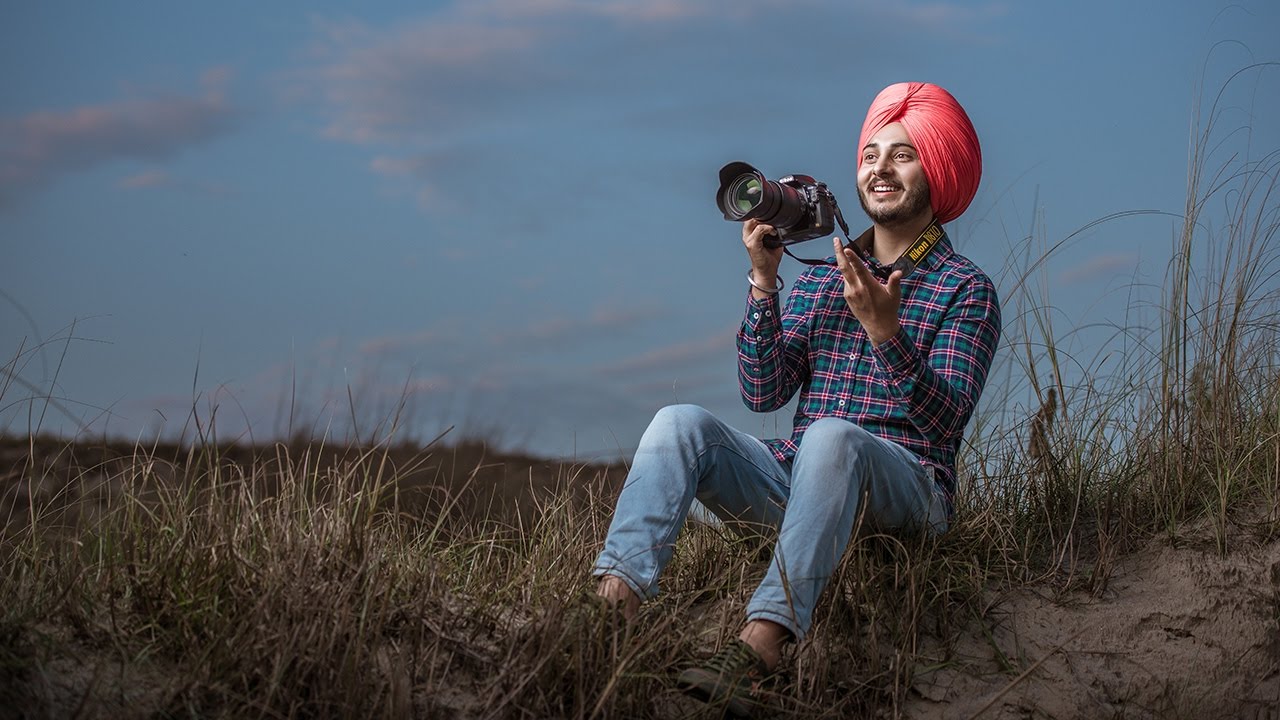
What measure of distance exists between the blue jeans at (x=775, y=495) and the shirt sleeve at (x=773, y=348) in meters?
0.28

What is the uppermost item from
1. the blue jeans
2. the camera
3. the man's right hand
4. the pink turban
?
the pink turban


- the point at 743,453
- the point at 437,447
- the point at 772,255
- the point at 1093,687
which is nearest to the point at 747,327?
the point at 772,255

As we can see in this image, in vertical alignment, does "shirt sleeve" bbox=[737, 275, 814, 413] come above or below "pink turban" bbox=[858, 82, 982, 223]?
below

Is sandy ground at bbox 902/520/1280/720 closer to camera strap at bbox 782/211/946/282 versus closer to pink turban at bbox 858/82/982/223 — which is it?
camera strap at bbox 782/211/946/282

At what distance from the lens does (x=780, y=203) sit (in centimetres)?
303

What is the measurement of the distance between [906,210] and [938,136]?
23 cm

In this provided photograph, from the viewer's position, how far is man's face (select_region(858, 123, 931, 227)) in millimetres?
3236

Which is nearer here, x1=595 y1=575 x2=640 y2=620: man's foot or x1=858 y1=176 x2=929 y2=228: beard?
x1=595 y1=575 x2=640 y2=620: man's foot

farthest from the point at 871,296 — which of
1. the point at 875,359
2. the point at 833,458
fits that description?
the point at 833,458

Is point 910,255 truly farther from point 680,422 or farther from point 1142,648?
point 1142,648

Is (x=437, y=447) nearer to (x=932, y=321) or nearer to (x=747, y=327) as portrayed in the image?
(x=747, y=327)

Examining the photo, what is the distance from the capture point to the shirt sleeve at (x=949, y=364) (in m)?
2.79

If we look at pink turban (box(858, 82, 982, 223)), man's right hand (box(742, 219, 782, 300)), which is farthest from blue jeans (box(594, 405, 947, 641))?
pink turban (box(858, 82, 982, 223))

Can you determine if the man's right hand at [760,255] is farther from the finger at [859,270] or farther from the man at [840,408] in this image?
the finger at [859,270]
